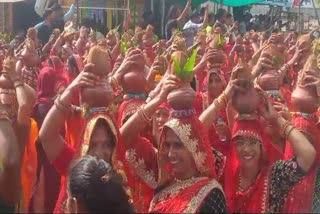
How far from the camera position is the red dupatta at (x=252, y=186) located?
349 centimetres

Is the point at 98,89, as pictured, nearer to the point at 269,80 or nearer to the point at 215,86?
the point at 269,80

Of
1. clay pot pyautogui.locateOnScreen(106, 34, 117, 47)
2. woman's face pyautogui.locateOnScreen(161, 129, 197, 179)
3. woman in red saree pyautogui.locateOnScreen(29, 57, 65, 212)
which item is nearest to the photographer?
woman's face pyautogui.locateOnScreen(161, 129, 197, 179)

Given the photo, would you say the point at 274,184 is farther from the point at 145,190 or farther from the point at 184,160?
the point at 145,190

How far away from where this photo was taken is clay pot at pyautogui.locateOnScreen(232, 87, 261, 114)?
3.50 meters

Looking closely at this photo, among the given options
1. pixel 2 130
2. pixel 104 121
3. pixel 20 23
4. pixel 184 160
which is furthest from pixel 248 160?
pixel 20 23

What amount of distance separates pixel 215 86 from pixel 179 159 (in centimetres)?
165

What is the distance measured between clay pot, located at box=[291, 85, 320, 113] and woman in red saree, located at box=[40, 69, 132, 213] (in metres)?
1.04

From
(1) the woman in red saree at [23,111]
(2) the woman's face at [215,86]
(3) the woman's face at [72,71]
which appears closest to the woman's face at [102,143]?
(1) the woman in red saree at [23,111]

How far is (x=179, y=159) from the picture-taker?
3.35m

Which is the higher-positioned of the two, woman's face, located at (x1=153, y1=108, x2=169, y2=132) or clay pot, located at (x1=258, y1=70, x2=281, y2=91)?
clay pot, located at (x1=258, y1=70, x2=281, y2=91)

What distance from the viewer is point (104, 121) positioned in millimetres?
3465

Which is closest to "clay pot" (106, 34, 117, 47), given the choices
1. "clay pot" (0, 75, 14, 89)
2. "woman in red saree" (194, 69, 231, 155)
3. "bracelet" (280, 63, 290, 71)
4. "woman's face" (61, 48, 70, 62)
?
"woman's face" (61, 48, 70, 62)

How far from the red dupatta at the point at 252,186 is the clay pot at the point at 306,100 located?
1.39 ft

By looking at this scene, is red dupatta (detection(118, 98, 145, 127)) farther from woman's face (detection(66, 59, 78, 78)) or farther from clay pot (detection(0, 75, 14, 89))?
woman's face (detection(66, 59, 78, 78))
